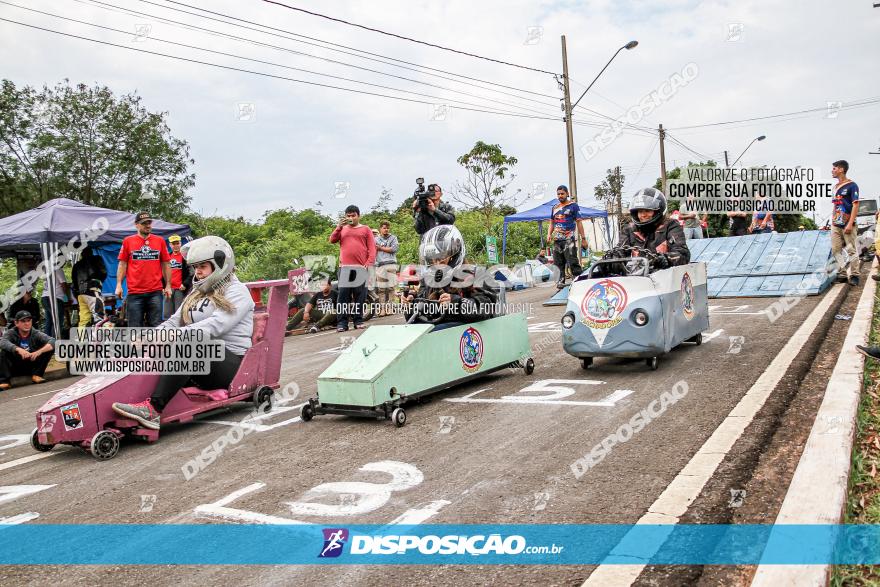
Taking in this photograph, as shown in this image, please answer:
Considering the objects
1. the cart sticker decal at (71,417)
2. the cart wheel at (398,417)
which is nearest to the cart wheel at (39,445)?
the cart sticker decal at (71,417)

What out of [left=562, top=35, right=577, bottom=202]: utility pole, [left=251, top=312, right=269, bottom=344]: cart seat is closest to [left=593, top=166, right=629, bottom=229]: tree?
[left=562, top=35, right=577, bottom=202]: utility pole

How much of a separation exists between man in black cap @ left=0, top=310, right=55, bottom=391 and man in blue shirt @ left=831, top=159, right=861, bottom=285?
1457cm

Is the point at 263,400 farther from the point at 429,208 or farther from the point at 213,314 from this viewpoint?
the point at 429,208

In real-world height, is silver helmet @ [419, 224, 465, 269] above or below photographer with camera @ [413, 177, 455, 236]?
below

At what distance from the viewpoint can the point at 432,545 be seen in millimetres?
3234

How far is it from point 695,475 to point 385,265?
489 inches

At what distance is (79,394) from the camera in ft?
17.6

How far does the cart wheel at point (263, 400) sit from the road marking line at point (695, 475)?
13.8 feet

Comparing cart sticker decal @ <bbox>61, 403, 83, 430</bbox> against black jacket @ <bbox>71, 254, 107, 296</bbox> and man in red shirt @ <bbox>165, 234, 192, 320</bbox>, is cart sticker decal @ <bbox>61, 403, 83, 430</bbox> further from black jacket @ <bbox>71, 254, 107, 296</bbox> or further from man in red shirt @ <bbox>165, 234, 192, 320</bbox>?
black jacket @ <bbox>71, 254, 107, 296</bbox>

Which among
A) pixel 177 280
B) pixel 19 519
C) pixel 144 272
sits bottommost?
pixel 19 519

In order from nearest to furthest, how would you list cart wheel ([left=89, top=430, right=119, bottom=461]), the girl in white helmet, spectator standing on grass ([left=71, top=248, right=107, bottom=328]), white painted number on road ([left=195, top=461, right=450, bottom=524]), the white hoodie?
white painted number on road ([left=195, top=461, right=450, bottom=524]) < cart wheel ([left=89, top=430, right=119, bottom=461]) < the girl in white helmet < the white hoodie < spectator standing on grass ([left=71, top=248, right=107, bottom=328])

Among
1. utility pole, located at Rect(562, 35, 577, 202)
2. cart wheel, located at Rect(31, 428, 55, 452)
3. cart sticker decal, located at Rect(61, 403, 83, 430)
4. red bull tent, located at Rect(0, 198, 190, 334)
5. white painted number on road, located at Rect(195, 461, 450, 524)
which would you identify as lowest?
white painted number on road, located at Rect(195, 461, 450, 524)

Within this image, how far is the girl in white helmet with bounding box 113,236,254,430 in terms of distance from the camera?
5902 mm

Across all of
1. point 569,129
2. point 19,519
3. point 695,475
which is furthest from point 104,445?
point 569,129
